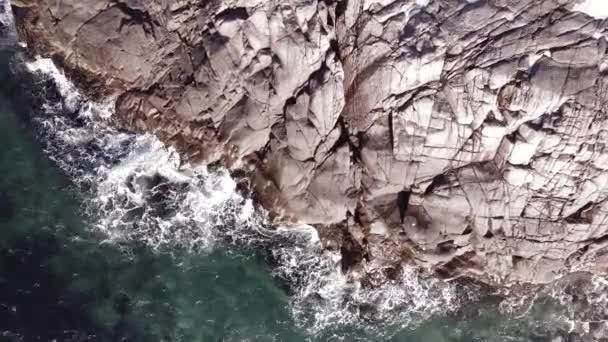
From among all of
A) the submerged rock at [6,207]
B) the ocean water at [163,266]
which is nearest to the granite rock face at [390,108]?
the ocean water at [163,266]

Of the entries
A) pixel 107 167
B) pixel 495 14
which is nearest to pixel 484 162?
pixel 495 14

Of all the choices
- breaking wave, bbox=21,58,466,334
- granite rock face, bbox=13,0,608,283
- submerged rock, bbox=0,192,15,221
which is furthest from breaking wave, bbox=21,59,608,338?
submerged rock, bbox=0,192,15,221

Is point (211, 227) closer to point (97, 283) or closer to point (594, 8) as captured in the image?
point (97, 283)

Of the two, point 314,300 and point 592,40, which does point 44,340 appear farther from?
point 592,40

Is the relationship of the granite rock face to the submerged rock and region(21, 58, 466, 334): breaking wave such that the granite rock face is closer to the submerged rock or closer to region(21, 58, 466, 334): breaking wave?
region(21, 58, 466, 334): breaking wave

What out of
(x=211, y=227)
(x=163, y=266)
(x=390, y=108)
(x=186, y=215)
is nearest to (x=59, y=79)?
(x=186, y=215)

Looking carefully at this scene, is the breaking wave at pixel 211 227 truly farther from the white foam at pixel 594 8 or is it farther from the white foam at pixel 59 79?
the white foam at pixel 594 8
